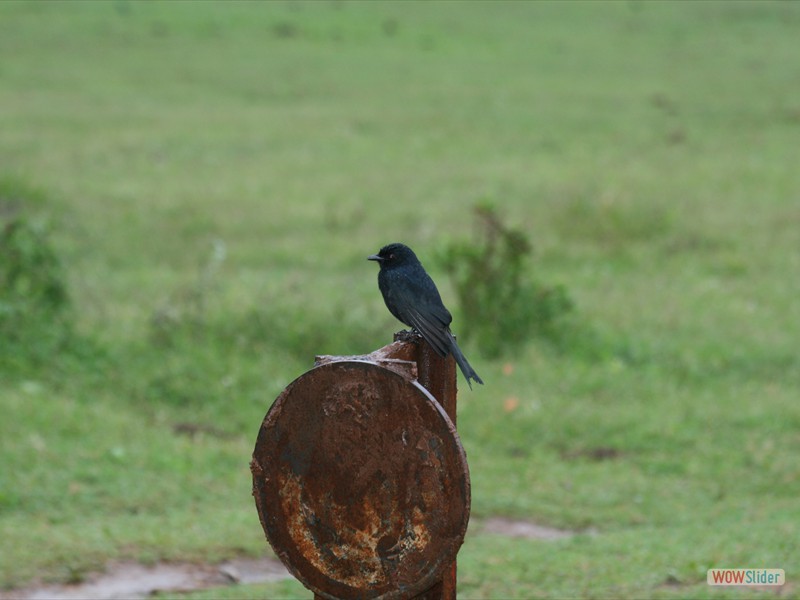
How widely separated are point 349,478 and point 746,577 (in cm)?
295

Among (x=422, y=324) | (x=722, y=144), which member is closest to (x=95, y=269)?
(x=422, y=324)

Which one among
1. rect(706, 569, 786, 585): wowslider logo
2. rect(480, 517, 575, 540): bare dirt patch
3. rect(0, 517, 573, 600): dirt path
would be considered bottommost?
rect(480, 517, 575, 540): bare dirt patch

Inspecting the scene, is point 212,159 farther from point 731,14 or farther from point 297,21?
point 731,14

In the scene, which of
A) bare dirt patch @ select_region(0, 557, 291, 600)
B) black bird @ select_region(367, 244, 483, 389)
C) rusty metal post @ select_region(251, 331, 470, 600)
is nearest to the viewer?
rusty metal post @ select_region(251, 331, 470, 600)

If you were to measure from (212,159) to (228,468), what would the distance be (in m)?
9.46

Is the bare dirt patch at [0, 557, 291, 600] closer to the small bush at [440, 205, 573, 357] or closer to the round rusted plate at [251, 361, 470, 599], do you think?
the round rusted plate at [251, 361, 470, 599]

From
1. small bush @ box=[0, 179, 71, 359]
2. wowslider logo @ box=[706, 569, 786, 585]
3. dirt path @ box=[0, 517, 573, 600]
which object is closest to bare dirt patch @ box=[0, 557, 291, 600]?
dirt path @ box=[0, 517, 573, 600]

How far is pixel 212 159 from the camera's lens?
16.5 metres

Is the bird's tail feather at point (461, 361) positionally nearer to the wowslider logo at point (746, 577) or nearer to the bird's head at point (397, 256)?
the bird's head at point (397, 256)

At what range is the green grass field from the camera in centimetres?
687

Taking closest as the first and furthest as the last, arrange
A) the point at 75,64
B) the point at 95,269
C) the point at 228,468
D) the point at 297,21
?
the point at 228,468 → the point at 95,269 → the point at 75,64 → the point at 297,21

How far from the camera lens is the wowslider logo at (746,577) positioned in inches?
220

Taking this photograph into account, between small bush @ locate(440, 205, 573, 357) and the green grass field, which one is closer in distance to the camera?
the green grass field

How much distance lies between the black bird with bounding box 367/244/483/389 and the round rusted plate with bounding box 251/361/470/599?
538 mm
